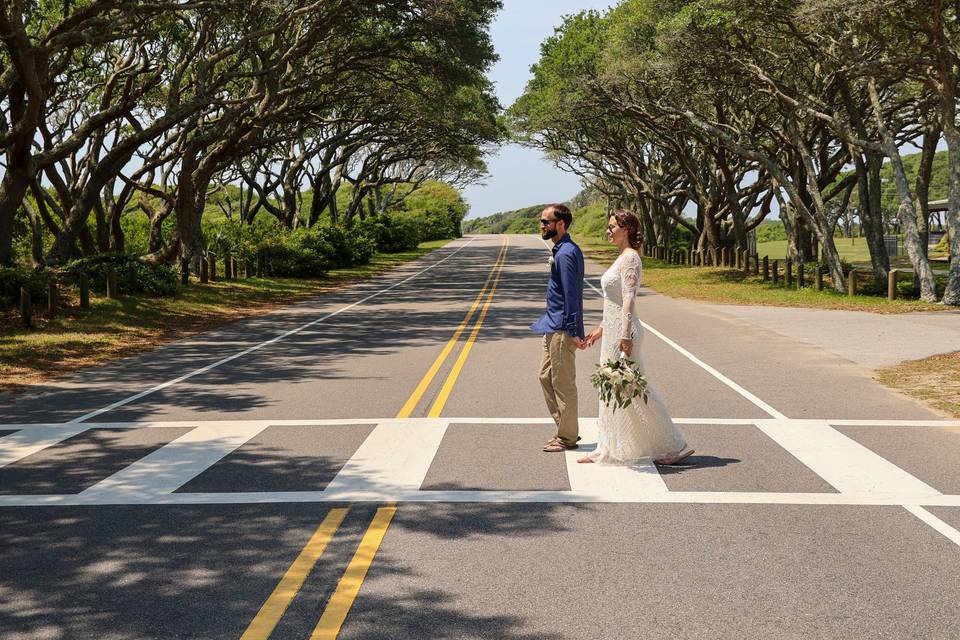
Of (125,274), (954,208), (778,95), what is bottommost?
(125,274)

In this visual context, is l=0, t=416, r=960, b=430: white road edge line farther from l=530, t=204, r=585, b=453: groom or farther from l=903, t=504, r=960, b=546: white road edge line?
l=903, t=504, r=960, b=546: white road edge line

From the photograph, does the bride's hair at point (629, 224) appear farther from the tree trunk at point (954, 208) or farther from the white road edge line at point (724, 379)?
the tree trunk at point (954, 208)

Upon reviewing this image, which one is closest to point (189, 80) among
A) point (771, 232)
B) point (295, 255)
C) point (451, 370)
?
point (295, 255)

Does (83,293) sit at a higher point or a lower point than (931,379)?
higher

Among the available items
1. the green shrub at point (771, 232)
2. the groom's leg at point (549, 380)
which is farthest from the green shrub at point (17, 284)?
the green shrub at point (771, 232)

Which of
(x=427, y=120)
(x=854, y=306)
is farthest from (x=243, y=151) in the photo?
(x=854, y=306)

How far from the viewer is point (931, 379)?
1229cm

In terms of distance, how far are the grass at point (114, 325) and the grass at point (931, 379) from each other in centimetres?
1087

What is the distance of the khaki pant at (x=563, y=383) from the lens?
8.29 meters

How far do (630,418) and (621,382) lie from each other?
1.16 ft

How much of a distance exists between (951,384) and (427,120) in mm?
35358

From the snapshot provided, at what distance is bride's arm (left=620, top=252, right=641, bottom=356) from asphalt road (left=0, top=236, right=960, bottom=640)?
1.00 meters

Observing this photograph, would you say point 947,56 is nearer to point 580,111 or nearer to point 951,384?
point 951,384

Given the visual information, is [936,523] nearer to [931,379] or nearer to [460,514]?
[460,514]
